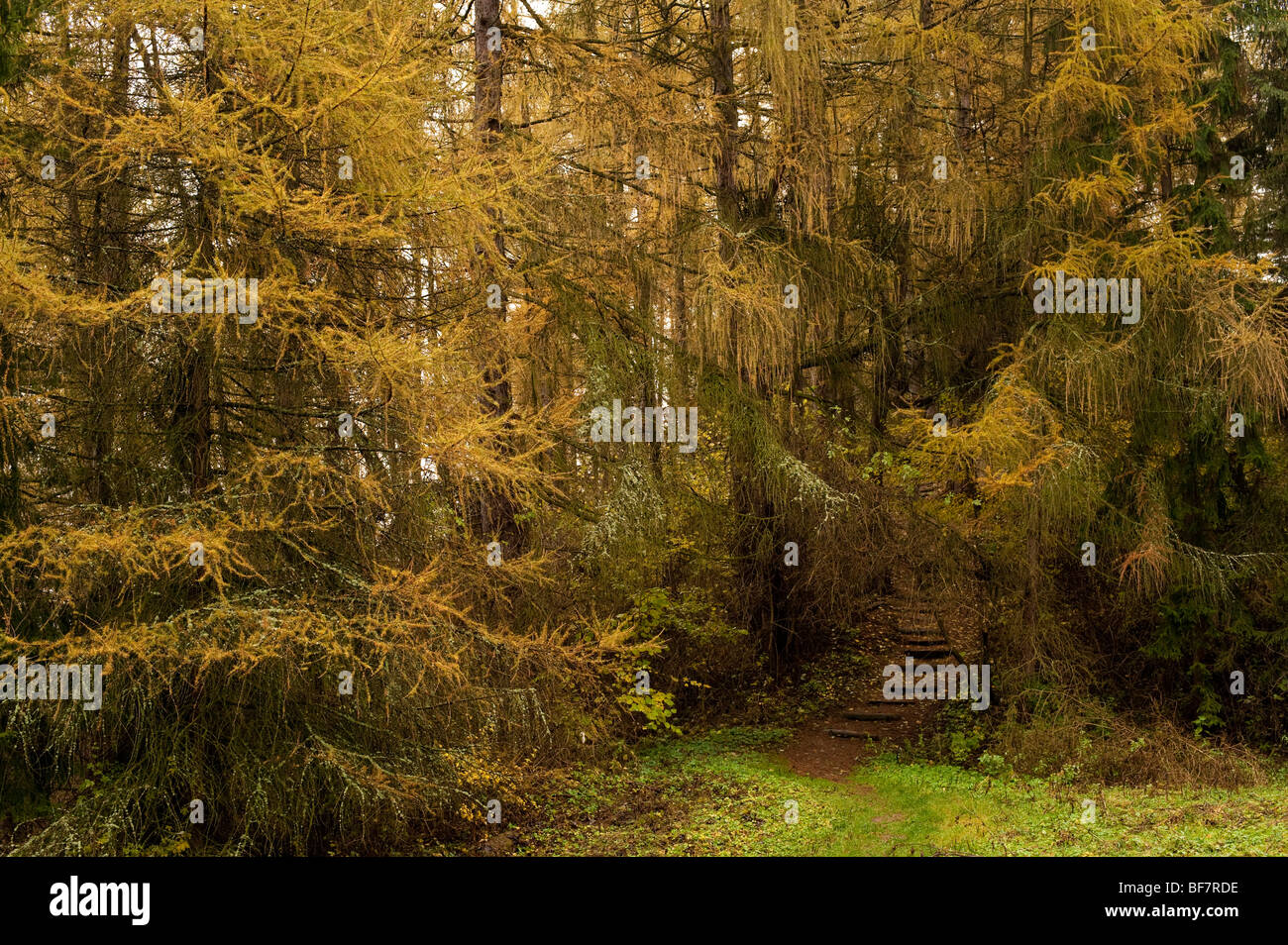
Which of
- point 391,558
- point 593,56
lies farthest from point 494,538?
point 593,56

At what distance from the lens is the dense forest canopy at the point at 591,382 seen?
269 inches

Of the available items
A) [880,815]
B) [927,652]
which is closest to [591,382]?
[880,815]

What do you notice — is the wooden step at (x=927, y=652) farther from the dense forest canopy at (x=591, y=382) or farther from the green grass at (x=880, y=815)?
the green grass at (x=880, y=815)

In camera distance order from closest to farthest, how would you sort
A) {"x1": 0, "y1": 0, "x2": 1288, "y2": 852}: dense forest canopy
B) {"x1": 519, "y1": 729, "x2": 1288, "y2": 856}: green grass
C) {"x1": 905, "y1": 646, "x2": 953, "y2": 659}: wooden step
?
{"x1": 0, "y1": 0, "x2": 1288, "y2": 852}: dense forest canopy → {"x1": 519, "y1": 729, "x2": 1288, "y2": 856}: green grass → {"x1": 905, "y1": 646, "x2": 953, "y2": 659}: wooden step

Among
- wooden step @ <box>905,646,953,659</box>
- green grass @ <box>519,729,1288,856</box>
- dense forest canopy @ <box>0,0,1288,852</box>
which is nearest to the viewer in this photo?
A: dense forest canopy @ <box>0,0,1288,852</box>

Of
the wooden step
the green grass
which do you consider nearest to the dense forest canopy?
the green grass

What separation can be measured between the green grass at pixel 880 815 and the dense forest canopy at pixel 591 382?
0.69m

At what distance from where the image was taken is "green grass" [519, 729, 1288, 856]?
833cm

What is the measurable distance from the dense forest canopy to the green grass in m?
0.69

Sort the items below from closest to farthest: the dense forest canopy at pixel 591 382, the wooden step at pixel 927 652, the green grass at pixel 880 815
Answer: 1. the dense forest canopy at pixel 591 382
2. the green grass at pixel 880 815
3. the wooden step at pixel 927 652

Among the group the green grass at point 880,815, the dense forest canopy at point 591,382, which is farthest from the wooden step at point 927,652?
the green grass at point 880,815

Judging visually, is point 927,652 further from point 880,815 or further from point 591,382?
point 591,382

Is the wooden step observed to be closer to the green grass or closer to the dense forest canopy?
the dense forest canopy

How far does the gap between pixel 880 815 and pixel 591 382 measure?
5.07 m
